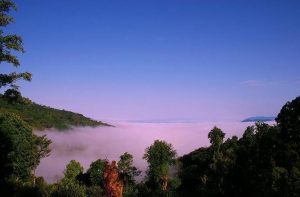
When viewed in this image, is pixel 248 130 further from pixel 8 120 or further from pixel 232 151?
pixel 8 120

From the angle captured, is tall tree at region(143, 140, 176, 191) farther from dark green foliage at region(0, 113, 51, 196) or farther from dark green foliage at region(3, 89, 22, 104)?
dark green foliage at region(3, 89, 22, 104)

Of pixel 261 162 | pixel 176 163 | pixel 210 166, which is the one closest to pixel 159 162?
pixel 176 163

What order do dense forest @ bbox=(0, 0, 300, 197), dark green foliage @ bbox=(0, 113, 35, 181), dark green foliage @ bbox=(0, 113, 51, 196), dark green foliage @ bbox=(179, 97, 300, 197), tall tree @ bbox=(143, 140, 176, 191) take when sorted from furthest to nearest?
tall tree @ bbox=(143, 140, 176, 191)
dark green foliage @ bbox=(0, 113, 35, 181)
dark green foliage @ bbox=(0, 113, 51, 196)
dark green foliage @ bbox=(179, 97, 300, 197)
dense forest @ bbox=(0, 0, 300, 197)

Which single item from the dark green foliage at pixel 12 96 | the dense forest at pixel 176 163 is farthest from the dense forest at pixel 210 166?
the dark green foliage at pixel 12 96

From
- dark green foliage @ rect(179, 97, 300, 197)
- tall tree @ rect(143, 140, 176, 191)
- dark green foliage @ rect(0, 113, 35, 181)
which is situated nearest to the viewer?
dark green foliage @ rect(179, 97, 300, 197)

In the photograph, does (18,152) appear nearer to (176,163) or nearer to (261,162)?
(176,163)

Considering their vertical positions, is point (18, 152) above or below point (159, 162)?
above

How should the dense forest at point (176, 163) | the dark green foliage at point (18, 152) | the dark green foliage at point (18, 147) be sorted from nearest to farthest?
the dense forest at point (176, 163), the dark green foliage at point (18, 152), the dark green foliage at point (18, 147)

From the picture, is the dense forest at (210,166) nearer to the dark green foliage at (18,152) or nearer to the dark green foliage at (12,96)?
the dark green foliage at (18,152)

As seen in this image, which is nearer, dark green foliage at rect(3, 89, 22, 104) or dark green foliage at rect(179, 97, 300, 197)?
dark green foliage at rect(3, 89, 22, 104)

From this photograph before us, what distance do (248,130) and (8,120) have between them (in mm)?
41356

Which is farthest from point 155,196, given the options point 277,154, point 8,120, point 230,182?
point 8,120

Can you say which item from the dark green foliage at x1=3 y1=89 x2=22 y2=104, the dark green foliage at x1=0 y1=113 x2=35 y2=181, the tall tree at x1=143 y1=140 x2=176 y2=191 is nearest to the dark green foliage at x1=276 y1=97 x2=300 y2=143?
the tall tree at x1=143 y1=140 x2=176 y2=191

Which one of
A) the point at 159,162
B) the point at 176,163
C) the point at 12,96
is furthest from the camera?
the point at 176,163
